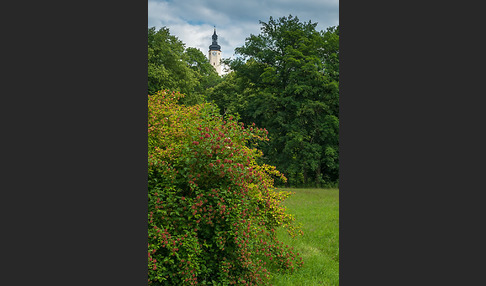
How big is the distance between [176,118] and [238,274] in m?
2.34

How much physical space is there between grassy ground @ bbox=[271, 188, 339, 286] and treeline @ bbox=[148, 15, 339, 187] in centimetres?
1183

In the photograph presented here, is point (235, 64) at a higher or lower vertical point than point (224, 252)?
higher

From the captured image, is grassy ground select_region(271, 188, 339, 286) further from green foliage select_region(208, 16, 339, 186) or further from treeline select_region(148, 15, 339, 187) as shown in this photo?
treeline select_region(148, 15, 339, 187)

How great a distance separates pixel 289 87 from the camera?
25.3 meters

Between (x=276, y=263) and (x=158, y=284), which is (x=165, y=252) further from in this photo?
(x=276, y=263)

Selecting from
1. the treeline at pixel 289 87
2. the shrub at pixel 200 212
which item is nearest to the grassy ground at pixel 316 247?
the shrub at pixel 200 212

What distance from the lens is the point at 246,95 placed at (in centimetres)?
2897

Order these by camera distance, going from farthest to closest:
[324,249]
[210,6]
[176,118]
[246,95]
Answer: [246,95] → [210,6] → [324,249] → [176,118]

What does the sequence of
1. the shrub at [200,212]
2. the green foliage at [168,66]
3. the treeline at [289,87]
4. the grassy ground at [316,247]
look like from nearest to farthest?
the shrub at [200,212], the grassy ground at [316,247], the green foliage at [168,66], the treeline at [289,87]

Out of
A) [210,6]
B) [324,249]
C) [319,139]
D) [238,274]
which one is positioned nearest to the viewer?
[238,274]

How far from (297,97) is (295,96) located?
0.67 feet

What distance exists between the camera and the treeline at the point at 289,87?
24.6m

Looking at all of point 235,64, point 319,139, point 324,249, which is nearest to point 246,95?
point 235,64

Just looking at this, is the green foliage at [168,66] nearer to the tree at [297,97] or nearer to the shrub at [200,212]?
the tree at [297,97]
